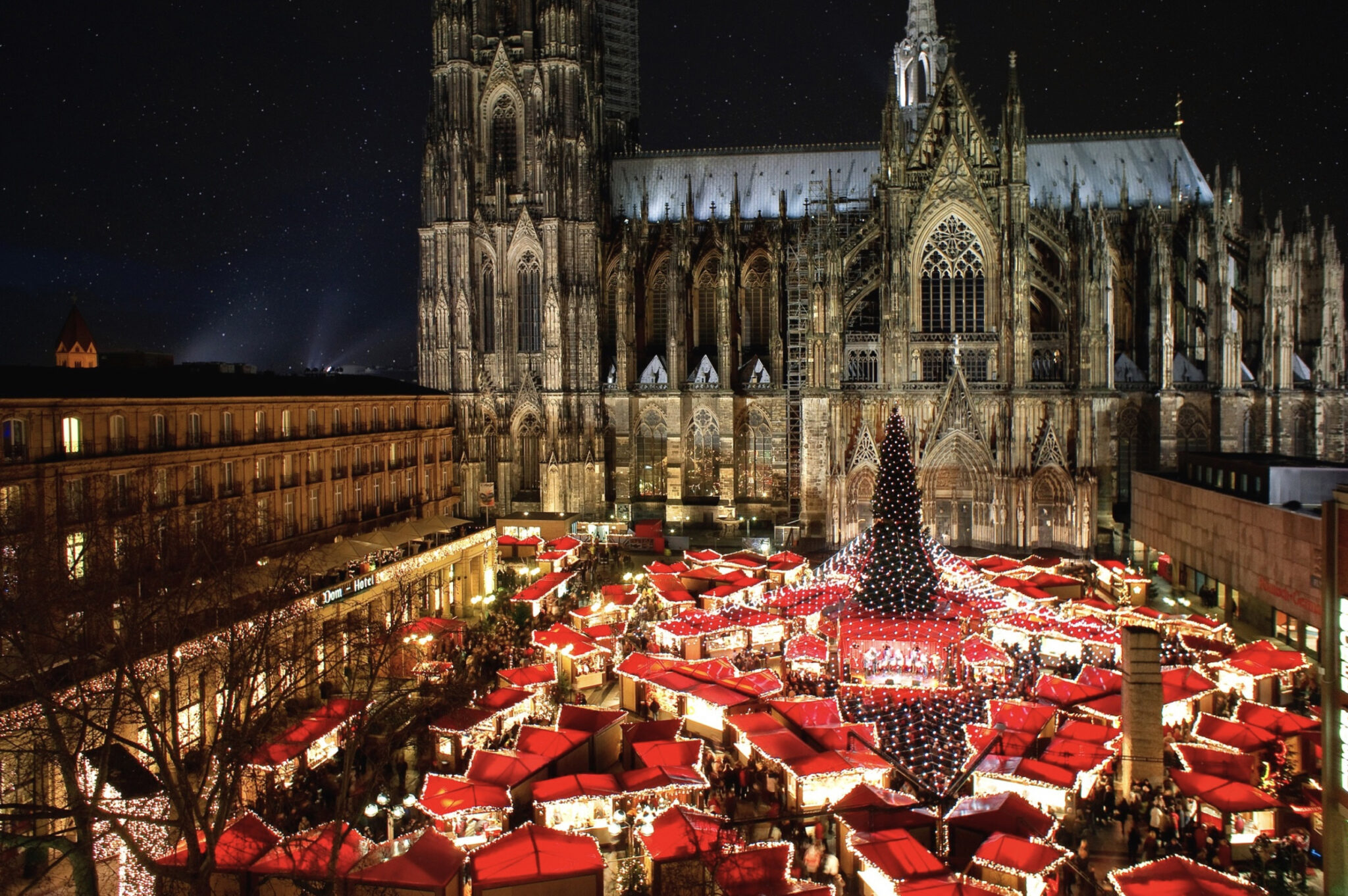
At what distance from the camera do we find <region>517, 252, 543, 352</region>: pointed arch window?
54.7 meters

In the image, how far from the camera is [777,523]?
53.0 meters

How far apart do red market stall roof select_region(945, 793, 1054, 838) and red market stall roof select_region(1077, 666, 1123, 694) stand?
288 inches

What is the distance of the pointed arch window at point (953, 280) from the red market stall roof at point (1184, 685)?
28.1 m

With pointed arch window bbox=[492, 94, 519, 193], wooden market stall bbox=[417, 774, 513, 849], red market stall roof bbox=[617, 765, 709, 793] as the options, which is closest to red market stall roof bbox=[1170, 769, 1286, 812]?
red market stall roof bbox=[617, 765, 709, 793]

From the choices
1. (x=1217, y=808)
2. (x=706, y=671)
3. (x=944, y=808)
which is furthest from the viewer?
(x=706, y=671)

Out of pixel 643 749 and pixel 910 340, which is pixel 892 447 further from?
pixel 910 340

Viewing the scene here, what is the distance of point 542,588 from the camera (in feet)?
113

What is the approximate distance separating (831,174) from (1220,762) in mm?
43293

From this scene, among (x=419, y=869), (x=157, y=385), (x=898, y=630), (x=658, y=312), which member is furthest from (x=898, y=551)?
(x=658, y=312)

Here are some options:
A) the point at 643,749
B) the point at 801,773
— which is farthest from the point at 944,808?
the point at 643,749

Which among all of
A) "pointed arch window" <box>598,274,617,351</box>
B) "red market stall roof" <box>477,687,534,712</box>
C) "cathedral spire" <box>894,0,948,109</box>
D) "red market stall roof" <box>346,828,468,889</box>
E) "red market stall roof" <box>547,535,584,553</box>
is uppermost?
"cathedral spire" <box>894,0,948,109</box>

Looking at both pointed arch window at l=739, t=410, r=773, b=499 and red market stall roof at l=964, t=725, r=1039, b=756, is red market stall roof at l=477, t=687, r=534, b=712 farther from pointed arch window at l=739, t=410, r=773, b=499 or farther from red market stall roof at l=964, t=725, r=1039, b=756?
pointed arch window at l=739, t=410, r=773, b=499

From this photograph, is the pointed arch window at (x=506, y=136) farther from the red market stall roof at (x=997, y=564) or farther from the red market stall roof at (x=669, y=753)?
the red market stall roof at (x=669, y=753)

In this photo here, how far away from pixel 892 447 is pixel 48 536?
927 inches
